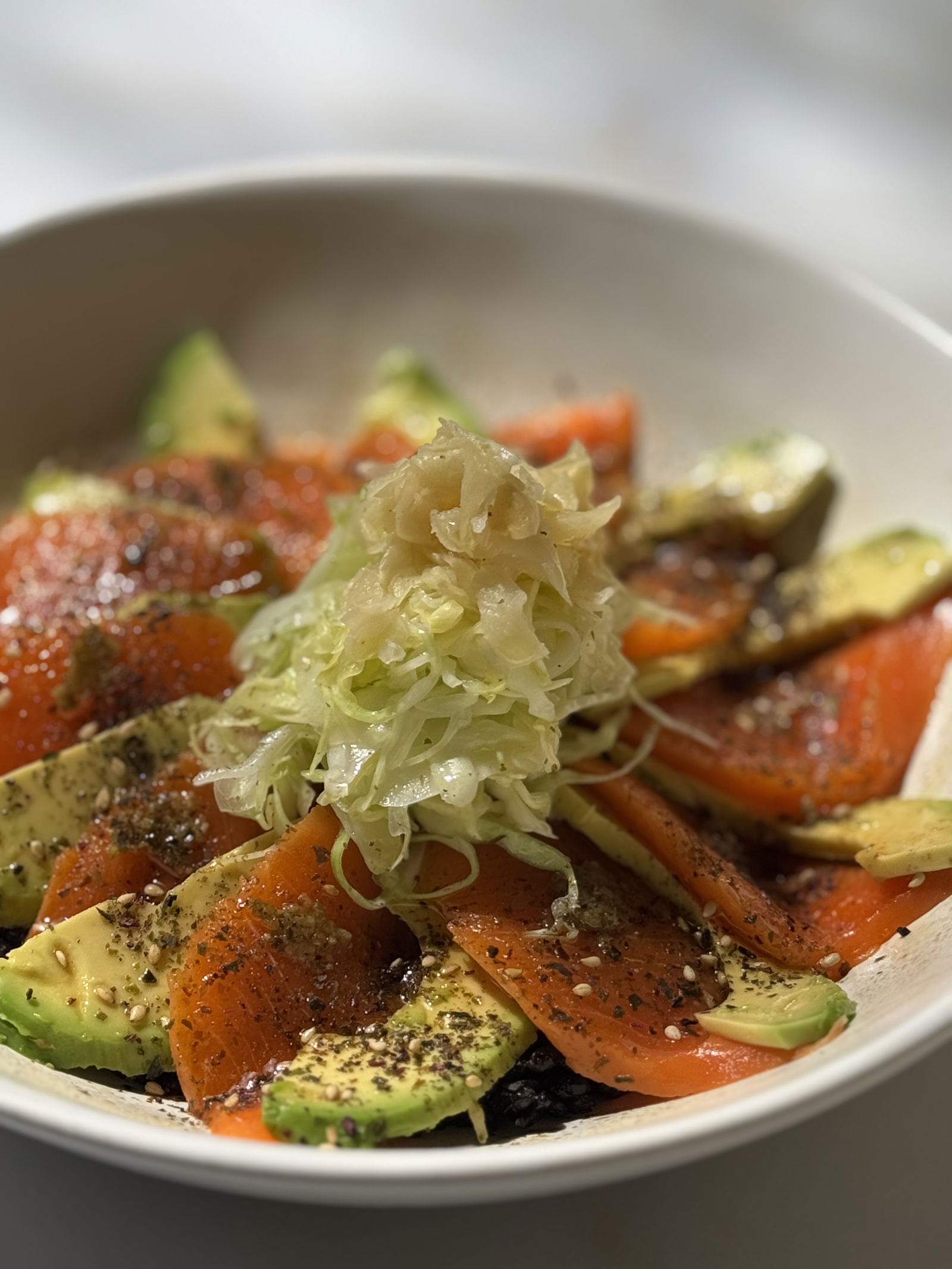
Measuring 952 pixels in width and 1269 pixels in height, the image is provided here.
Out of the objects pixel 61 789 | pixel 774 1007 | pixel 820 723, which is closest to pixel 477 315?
pixel 820 723

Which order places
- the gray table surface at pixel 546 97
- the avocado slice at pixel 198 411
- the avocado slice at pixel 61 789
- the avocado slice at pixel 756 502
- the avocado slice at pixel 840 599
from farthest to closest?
the gray table surface at pixel 546 97, the avocado slice at pixel 198 411, the avocado slice at pixel 756 502, the avocado slice at pixel 840 599, the avocado slice at pixel 61 789

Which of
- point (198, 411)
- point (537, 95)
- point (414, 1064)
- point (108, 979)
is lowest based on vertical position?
point (108, 979)

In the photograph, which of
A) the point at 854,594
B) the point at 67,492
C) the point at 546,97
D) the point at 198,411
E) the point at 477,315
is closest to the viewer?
the point at 854,594

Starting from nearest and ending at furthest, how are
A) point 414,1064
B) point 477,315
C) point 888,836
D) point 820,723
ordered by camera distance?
point 414,1064
point 888,836
point 820,723
point 477,315

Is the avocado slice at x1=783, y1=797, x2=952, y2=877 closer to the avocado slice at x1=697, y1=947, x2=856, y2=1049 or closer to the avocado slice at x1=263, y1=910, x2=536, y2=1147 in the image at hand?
the avocado slice at x1=697, y1=947, x2=856, y2=1049

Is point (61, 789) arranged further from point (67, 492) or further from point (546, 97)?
point (546, 97)

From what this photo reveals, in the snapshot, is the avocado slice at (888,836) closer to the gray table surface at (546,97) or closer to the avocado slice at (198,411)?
the avocado slice at (198,411)

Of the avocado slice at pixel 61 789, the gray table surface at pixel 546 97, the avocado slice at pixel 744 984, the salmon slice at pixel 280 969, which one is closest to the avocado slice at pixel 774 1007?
the avocado slice at pixel 744 984
